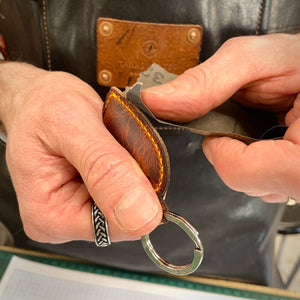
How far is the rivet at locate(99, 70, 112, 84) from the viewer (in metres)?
0.56

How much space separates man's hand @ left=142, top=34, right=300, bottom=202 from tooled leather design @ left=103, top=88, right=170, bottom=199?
1.6 inches

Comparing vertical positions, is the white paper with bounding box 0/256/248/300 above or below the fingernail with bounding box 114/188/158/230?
below

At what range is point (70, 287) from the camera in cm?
64

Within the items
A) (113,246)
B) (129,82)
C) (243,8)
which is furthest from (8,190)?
(243,8)

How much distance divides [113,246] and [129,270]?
7 centimetres

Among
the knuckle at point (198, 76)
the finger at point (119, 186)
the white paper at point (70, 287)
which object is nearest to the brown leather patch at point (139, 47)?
the knuckle at point (198, 76)

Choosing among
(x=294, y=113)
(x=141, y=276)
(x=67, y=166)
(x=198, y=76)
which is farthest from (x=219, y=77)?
(x=141, y=276)

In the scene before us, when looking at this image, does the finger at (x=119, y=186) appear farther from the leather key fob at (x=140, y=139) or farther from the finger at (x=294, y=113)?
the finger at (x=294, y=113)

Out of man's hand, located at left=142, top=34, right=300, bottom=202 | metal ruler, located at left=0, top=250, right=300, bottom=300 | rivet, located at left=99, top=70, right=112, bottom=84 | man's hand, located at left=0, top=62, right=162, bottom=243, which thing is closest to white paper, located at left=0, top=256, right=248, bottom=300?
metal ruler, located at left=0, top=250, right=300, bottom=300

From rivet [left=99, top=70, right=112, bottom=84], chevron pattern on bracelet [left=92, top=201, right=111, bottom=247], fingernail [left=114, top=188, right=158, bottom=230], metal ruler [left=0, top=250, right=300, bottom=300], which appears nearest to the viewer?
fingernail [left=114, top=188, right=158, bottom=230]

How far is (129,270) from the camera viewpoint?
0.74m

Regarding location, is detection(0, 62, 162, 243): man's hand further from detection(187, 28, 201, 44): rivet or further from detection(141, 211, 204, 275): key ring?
detection(187, 28, 201, 44): rivet

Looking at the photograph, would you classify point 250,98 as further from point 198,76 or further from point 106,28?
point 106,28

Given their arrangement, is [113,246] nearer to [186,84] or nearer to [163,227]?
[163,227]
